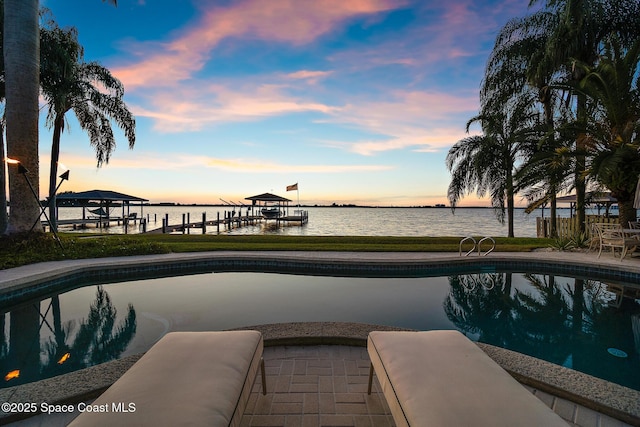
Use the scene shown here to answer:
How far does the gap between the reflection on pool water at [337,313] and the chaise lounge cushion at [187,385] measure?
2.42 m

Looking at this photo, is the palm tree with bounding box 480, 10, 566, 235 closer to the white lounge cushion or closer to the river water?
the river water

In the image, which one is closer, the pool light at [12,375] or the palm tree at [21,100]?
the pool light at [12,375]

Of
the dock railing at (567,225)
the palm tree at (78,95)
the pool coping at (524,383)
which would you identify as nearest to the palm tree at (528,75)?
the dock railing at (567,225)

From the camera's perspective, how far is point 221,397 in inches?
62.1

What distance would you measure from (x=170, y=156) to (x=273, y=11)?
13.1 meters

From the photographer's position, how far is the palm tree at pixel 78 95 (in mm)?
10164

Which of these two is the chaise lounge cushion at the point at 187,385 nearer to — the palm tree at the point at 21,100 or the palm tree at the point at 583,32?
the palm tree at the point at 21,100

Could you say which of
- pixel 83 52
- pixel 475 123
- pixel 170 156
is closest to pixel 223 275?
pixel 83 52

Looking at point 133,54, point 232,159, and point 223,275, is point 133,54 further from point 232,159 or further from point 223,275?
point 232,159

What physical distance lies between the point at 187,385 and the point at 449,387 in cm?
130

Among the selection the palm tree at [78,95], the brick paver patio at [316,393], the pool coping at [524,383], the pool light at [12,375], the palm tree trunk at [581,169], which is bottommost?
the pool light at [12,375]

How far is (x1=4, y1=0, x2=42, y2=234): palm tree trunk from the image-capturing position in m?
7.32

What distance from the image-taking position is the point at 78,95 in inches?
434

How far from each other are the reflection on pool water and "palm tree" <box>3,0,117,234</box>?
9.91 ft
